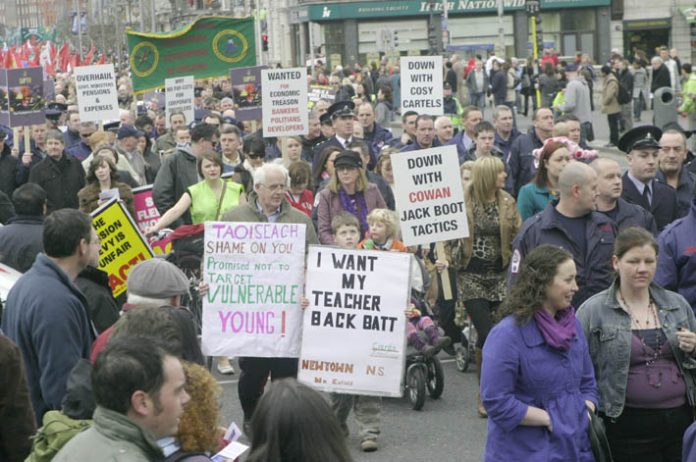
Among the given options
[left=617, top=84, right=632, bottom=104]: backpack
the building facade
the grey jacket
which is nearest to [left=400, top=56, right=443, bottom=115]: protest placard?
[left=617, top=84, right=632, bottom=104]: backpack

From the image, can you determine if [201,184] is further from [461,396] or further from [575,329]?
[575,329]

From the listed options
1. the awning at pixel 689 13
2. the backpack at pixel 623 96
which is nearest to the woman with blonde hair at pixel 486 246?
the backpack at pixel 623 96

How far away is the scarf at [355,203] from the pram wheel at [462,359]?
4.19ft

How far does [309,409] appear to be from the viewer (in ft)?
12.3

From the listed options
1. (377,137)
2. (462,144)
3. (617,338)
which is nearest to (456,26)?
(377,137)

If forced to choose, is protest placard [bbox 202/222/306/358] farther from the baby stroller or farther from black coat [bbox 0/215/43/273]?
black coat [bbox 0/215/43/273]

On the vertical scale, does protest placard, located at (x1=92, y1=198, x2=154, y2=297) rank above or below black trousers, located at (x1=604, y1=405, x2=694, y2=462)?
above

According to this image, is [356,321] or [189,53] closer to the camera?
[356,321]

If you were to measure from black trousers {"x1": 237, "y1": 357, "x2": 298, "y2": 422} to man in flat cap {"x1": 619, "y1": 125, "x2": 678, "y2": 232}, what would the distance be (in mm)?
2498

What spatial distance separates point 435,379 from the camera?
9.91 m

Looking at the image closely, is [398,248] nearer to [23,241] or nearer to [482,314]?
[482,314]

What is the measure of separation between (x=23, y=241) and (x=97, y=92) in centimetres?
970

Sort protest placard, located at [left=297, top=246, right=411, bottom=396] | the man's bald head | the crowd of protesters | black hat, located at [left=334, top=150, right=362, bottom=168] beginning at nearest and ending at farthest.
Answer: the crowd of protesters < the man's bald head < protest placard, located at [left=297, top=246, right=411, bottom=396] < black hat, located at [left=334, top=150, right=362, bottom=168]

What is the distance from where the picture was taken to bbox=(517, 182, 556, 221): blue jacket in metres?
9.64
